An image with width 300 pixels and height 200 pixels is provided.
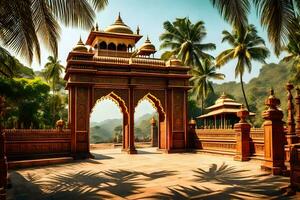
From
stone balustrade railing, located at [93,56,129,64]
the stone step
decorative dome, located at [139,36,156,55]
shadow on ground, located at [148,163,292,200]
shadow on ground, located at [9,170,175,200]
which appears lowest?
the stone step

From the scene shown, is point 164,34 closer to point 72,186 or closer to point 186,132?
point 186,132

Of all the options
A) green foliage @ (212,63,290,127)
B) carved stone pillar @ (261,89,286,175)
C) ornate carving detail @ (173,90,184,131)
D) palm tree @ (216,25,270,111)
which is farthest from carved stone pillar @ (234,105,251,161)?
green foliage @ (212,63,290,127)

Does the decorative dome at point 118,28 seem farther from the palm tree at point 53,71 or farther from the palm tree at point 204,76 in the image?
the palm tree at point 53,71

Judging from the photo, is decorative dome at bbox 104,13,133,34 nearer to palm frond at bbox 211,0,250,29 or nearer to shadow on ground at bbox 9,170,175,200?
shadow on ground at bbox 9,170,175,200

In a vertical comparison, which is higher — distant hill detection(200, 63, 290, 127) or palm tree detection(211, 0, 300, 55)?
distant hill detection(200, 63, 290, 127)

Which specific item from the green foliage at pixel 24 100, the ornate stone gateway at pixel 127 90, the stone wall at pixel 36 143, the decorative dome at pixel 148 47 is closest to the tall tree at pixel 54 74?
the green foliage at pixel 24 100

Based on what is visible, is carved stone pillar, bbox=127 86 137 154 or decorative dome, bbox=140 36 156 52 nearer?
carved stone pillar, bbox=127 86 137 154

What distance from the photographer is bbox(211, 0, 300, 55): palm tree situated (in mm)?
6500

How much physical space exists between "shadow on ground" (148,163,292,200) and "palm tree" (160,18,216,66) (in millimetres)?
22722

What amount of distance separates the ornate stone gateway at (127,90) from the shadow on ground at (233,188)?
→ 8.20m

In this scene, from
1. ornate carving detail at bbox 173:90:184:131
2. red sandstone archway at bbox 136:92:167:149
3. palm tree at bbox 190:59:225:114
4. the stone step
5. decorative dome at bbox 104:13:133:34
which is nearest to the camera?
the stone step

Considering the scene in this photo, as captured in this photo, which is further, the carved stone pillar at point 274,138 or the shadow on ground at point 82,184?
the carved stone pillar at point 274,138

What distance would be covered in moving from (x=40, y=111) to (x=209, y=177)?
29.4 meters

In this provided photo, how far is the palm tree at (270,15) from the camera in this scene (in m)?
6.50
